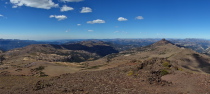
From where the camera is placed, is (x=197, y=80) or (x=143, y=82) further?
(x=143, y=82)

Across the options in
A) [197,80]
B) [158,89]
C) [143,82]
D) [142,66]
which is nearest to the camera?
[158,89]

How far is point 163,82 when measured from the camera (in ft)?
90.4

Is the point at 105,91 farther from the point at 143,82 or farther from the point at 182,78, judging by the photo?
the point at 182,78

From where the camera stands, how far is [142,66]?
132 ft

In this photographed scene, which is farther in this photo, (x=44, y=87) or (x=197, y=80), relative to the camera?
(x=44, y=87)

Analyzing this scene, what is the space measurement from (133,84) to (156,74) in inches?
288

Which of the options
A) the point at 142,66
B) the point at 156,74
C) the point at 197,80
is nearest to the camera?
the point at 197,80

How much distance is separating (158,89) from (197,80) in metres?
6.95

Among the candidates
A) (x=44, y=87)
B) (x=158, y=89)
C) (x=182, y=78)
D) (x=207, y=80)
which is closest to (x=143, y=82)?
(x=158, y=89)

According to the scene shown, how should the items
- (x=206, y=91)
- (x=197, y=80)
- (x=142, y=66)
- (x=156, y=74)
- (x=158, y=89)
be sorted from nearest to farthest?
1. (x=206, y=91)
2. (x=158, y=89)
3. (x=197, y=80)
4. (x=156, y=74)
5. (x=142, y=66)

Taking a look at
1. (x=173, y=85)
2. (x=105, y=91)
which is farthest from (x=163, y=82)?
(x=105, y=91)

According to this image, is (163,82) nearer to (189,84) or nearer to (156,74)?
(189,84)

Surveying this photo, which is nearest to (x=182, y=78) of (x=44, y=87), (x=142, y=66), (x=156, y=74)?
(x=156, y=74)

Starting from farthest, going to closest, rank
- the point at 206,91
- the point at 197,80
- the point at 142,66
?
1. the point at 142,66
2. the point at 197,80
3. the point at 206,91
